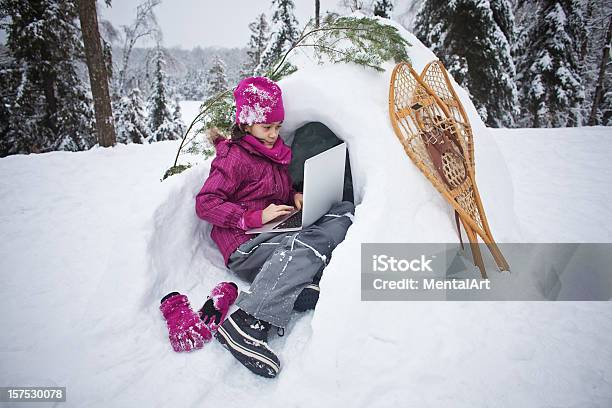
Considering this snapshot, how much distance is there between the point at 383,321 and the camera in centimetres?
157

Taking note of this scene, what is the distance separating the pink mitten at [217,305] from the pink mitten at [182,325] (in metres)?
0.05

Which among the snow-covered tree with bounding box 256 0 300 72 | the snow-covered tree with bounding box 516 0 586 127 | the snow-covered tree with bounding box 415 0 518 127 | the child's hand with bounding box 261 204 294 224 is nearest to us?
the child's hand with bounding box 261 204 294 224

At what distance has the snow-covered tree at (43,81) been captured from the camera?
727 cm

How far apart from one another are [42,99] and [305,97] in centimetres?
879

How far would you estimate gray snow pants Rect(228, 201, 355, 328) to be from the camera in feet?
5.44

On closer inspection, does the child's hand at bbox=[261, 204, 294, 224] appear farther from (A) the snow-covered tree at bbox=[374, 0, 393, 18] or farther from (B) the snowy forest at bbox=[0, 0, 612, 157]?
(A) the snow-covered tree at bbox=[374, 0, 393, 18]

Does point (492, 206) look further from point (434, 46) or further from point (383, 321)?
point (434, 46)

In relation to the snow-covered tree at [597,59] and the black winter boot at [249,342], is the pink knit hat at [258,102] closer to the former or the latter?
the black winter boot at [249,342]

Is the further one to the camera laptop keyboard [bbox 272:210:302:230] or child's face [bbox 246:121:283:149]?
child's face [bbox 246:121:283:149]

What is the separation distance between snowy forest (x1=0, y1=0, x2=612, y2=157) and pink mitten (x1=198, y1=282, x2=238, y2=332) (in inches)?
183

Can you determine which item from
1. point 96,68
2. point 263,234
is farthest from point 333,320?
point 96,68

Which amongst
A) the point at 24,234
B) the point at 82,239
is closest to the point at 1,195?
the point at 24,234

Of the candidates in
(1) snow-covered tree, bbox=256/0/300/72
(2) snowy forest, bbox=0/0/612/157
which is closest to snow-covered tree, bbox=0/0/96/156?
(2) snowy forest, bbox=0/0/612/157

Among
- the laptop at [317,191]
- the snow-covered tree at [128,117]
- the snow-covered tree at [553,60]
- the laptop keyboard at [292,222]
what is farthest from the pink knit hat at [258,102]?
the snow-covered tree at [128,117]
